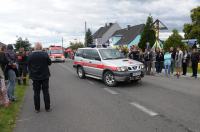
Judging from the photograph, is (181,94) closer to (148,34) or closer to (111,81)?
(111,81)

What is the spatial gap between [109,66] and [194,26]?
48.9m

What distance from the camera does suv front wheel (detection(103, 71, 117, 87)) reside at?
13531mm

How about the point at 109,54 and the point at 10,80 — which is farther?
the point at 109,54

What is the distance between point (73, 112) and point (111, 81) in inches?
219

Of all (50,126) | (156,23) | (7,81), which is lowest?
(50,126)

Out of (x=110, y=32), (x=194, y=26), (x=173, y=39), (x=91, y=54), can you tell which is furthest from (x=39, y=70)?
(x=110, y=32)

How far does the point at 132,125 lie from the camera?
6758mm

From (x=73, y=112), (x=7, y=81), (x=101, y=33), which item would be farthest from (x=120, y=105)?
(x=101, y=33)

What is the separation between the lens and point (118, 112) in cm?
813

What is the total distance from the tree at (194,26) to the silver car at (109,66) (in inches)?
1765

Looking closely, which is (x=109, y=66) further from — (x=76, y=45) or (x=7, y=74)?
(x=76, y=45)

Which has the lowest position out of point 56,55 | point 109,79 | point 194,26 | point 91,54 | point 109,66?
point 109,79

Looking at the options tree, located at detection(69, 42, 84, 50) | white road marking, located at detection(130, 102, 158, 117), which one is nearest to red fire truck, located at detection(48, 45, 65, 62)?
white road marking, located at detection(130, 102, 158, 117)

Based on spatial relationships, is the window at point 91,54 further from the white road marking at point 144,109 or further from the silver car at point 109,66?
the white road marking at point 144,109
